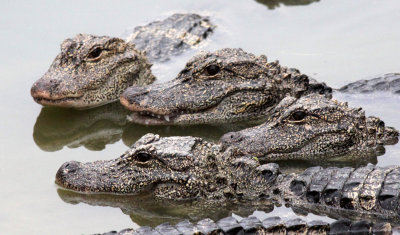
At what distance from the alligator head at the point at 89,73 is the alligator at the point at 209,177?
6.54ft

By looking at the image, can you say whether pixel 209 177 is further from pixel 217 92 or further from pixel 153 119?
pixel 153 119

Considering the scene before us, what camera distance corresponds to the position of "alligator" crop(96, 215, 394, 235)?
6730 millimetres

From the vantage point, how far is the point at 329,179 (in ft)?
26.0

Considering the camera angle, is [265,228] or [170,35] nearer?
[265,228]

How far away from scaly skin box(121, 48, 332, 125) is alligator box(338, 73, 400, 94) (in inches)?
22.4

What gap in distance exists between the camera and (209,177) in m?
8.10

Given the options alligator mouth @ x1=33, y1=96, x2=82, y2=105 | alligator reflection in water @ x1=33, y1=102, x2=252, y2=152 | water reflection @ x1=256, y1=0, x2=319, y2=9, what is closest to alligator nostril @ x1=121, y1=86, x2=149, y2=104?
alligator reflection in water @ x1=33, y1=102, x2=252, y2=152

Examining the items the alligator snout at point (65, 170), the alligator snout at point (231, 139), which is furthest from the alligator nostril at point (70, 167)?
the alligator snout at point (231, 139)

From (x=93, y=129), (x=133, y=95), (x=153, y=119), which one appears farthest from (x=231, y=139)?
(x=93, y=129)

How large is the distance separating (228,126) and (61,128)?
1802 mm

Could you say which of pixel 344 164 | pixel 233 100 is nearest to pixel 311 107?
pixel 344 164

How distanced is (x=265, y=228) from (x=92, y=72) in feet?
14.0

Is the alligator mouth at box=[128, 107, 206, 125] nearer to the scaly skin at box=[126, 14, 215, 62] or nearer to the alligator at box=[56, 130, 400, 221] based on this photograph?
the scaly skin at box=[126, 14, 215, 62]

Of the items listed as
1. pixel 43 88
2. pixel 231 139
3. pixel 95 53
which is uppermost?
pixel 95 53
